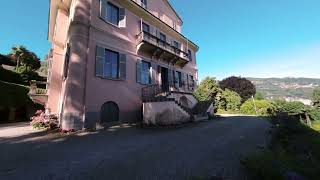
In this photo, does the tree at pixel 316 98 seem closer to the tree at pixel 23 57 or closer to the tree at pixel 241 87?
the tree at pixel 241 87

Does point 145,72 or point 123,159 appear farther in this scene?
point 145,72

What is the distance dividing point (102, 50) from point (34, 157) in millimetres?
8469

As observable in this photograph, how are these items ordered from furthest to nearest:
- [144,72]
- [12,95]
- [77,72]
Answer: [12,95]
[144,72]
[77,72]

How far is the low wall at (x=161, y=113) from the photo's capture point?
46.2 feet

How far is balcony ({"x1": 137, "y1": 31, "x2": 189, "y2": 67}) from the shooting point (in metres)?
15.9

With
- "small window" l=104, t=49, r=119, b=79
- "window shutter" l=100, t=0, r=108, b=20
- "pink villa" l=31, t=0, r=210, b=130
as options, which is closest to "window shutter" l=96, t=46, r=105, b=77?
"pink villa" l=31, t=0, r=210, b=130

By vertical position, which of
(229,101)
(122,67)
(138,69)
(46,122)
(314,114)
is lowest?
(314,114)

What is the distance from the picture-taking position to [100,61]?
1316cm

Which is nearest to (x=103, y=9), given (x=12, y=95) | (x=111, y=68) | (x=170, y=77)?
(x=111, y=68)

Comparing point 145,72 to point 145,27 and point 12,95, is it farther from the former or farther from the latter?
point 12,95

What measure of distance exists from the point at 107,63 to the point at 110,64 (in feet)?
0.83

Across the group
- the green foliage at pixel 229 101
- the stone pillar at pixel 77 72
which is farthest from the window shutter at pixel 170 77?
the green foliage at pixel 229 101

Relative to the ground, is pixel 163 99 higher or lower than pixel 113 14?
lower

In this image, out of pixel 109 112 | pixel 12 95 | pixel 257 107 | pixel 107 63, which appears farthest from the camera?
pixel 257 107
